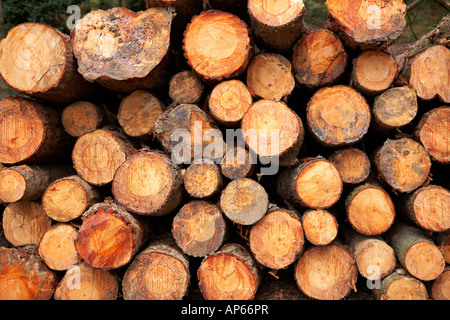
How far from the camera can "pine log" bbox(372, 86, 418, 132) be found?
7.72 ft

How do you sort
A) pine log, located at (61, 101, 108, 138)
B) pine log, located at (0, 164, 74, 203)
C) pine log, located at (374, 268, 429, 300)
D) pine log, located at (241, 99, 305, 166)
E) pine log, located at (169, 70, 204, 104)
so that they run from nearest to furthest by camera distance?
pine log, located at (241, 99, 305, 166)
pine log, located at (374, 268, 429, 300)
pine log, located at (0, 164, 74, 203)
pine log, located at (169, 70, 204, 104)
pine log, located at (61, 101, 108, 138)

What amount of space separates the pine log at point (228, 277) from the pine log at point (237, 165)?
1.80 ft

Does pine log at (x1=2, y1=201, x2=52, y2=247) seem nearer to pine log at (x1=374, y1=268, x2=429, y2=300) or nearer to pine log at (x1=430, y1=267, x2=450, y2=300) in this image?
pine log at (x1=374, y1=268, x2=429, y2=300)

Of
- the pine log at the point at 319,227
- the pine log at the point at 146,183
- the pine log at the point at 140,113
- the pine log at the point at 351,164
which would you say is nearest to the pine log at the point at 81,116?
the pine log at the point at 140,113

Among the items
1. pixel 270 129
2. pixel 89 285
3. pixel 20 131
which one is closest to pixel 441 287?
pixel 270 129

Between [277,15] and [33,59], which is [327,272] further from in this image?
[33,59]

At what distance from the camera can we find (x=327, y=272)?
2.37 m

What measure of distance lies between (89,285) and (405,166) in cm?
252

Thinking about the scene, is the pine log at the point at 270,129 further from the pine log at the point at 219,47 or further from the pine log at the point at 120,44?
the pine log at the point at 120,44

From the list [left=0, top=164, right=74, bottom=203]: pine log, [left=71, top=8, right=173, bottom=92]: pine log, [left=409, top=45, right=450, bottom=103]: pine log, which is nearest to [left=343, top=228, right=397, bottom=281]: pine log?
[left=409, top=45, right=450, bottom=103]: pine log

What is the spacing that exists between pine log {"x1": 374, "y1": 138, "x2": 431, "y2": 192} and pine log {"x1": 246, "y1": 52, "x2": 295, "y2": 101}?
35.3 inches

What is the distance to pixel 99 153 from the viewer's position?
2.52 meters

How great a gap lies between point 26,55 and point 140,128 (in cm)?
96

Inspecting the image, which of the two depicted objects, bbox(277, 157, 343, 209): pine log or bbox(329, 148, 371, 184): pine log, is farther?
bbox(329, 148, 371, 184): pine log
